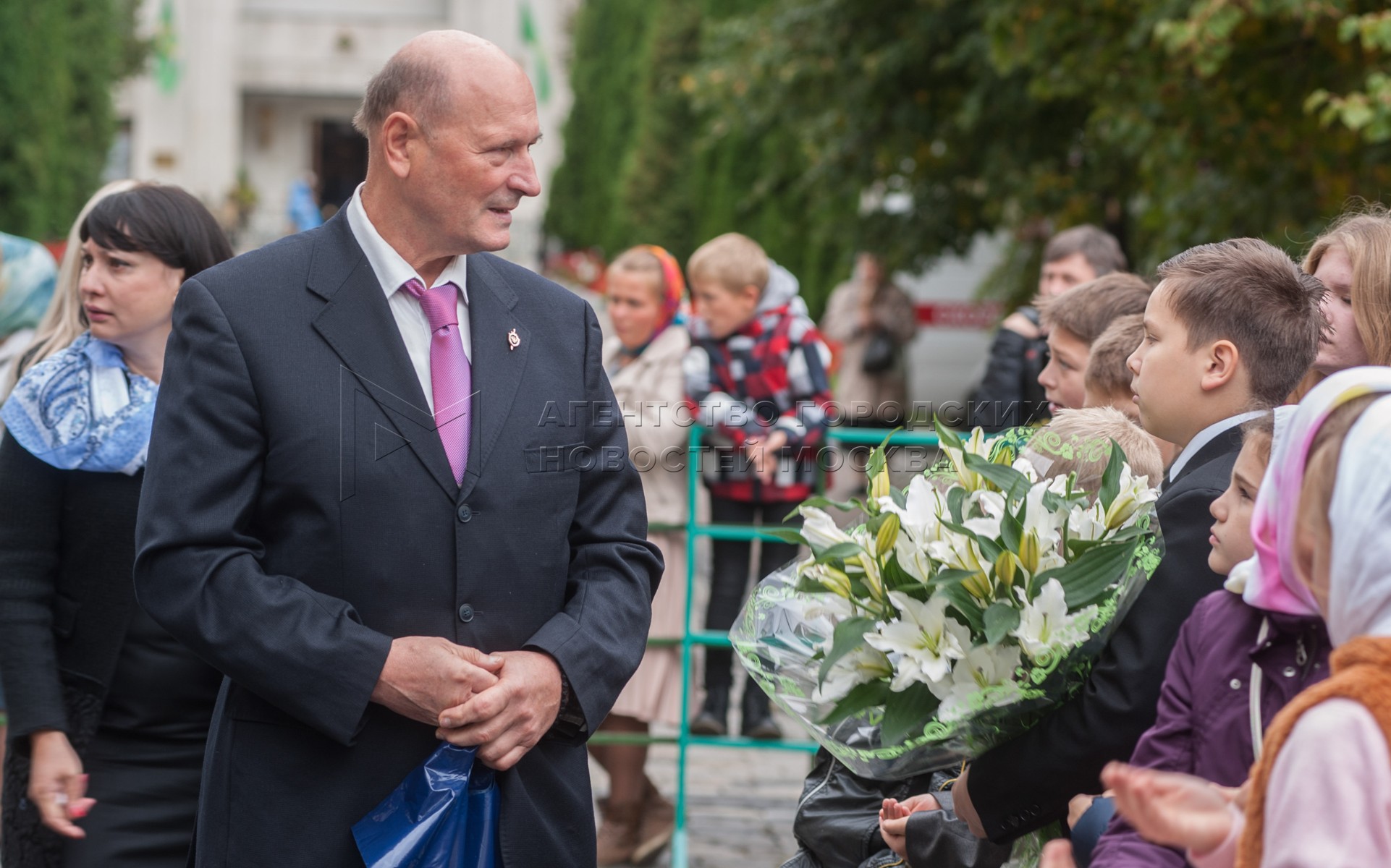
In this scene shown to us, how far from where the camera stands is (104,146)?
29.6m

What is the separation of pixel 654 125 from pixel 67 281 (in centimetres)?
2508

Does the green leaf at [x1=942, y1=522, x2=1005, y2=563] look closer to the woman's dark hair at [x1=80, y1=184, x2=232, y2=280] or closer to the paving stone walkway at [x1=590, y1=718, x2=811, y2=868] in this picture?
the woman's dark hair at [x1=80, y1=184, x2=232, y2=280]

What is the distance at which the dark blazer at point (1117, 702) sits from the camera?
100 inches

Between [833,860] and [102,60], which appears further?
[102,60]

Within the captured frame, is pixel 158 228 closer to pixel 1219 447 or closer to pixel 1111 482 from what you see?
pixel 1111 482

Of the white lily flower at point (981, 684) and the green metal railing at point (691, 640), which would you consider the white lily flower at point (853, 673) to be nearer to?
the white lily flower at point (981, 684)

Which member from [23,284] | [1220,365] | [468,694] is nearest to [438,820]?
[468,694]

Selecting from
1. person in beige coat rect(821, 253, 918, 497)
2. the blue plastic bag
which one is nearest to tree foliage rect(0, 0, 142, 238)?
person in beige coat rect(821, 253, 918, 497)

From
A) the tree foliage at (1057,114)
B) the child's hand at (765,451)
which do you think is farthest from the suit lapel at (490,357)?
the tree foliage at (1057,114)

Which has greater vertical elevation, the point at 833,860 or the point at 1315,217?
the point at 1315,217

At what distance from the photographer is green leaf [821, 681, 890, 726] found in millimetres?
2588

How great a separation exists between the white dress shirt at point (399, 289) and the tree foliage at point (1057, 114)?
5.11m

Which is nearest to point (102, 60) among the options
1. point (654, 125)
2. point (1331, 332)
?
point (654, 125)

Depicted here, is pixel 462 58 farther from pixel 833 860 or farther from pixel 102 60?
pixel 102 60
